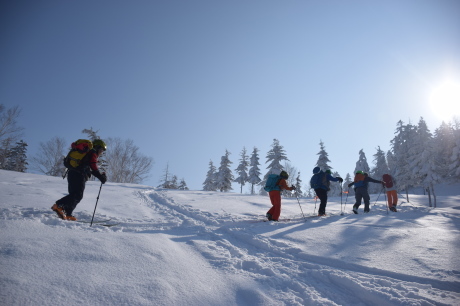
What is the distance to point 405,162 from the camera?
33500 mm

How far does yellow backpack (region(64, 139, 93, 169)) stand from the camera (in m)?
4.97

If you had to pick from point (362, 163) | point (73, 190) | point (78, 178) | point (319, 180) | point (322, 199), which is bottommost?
point (322, 199)

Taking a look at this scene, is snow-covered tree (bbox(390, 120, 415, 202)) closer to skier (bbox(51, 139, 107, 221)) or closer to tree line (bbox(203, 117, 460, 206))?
tree line (bbox(203, 117, 460, 206))

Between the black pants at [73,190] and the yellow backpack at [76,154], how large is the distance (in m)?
0.22

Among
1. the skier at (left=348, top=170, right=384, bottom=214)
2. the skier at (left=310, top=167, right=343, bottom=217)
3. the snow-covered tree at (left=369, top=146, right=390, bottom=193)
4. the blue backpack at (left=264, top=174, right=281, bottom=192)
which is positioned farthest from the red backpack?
the snow-covered tree at (left=369, top=146, right=390, bottom=193)

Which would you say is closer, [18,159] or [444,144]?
[18,159]

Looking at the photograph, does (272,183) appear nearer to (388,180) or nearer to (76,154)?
(76,154)

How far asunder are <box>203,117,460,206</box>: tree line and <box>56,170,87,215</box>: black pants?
92.9 feet

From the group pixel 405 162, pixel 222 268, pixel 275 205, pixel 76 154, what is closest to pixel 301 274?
pixel 222 268

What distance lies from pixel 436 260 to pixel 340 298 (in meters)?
2.25

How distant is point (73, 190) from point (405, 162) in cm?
4406

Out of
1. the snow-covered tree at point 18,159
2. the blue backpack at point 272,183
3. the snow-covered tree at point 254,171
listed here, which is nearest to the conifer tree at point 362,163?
the snow-covered tree at point 254,171

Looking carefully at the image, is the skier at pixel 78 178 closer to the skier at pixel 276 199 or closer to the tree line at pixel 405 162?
the skier at pixel 276 199

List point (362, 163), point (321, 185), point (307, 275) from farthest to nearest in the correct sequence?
1. point (362, 163)
2. point (321, 185)
3. point (307, 275)
